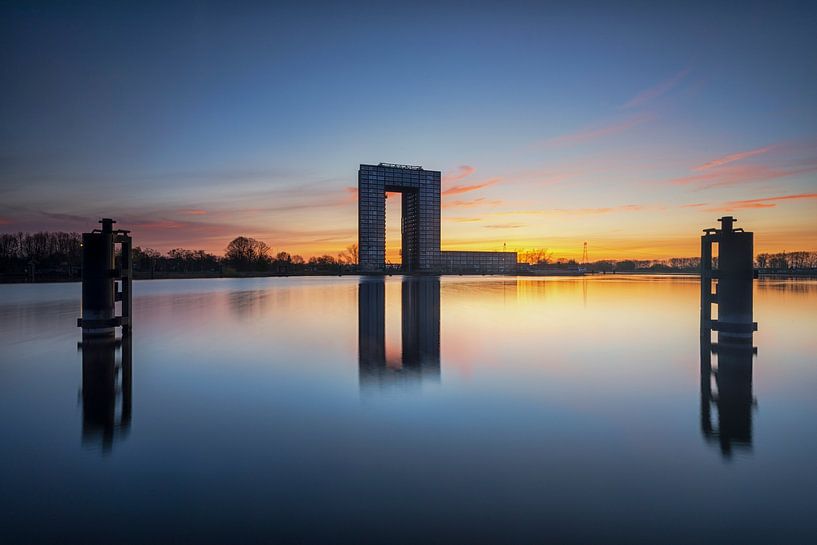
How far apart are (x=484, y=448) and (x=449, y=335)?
397 inches

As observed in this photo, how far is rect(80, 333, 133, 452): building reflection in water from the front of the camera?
22.9ft

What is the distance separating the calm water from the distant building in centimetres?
14625

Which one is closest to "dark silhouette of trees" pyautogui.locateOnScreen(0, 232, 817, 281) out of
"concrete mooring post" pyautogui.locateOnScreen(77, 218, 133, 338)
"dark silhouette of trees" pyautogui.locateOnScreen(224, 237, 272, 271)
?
"dark silhouette of trees" pyautogui.locateOnScreen(224, 237, 272, 271)

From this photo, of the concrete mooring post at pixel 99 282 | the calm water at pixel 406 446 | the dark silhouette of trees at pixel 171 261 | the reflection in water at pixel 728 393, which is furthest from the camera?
the dark silhouette of trees at pixel 171 261

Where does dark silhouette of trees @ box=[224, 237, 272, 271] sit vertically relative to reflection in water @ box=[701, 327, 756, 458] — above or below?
above

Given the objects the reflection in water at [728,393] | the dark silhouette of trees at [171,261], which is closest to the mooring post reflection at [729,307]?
the reflection in water at [728,393]

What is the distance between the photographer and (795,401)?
29.1ft

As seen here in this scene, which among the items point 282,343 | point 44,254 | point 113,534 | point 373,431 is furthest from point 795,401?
point 44,254

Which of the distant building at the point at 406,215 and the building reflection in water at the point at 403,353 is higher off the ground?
the distant building at the point at 406,215

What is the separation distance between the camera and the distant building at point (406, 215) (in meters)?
164

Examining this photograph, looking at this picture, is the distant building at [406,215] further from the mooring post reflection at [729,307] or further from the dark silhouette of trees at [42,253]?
the mooring post reflection at [729,307]

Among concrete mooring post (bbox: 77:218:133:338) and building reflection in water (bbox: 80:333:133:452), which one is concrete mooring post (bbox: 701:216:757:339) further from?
concrete mooring post (bbox: 77:218:133:338)

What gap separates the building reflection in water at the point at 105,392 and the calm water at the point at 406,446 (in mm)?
63

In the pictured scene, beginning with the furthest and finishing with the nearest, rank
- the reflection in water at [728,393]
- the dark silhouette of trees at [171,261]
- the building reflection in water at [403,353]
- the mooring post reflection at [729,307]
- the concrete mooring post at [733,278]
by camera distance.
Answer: the dark silhouette of trees at [171,261]
the concrete mooring post at [733,278]
the mooring post reflection at [729,307]
the building reflection in water at [403,353]
the reflection in water at [728,393]
